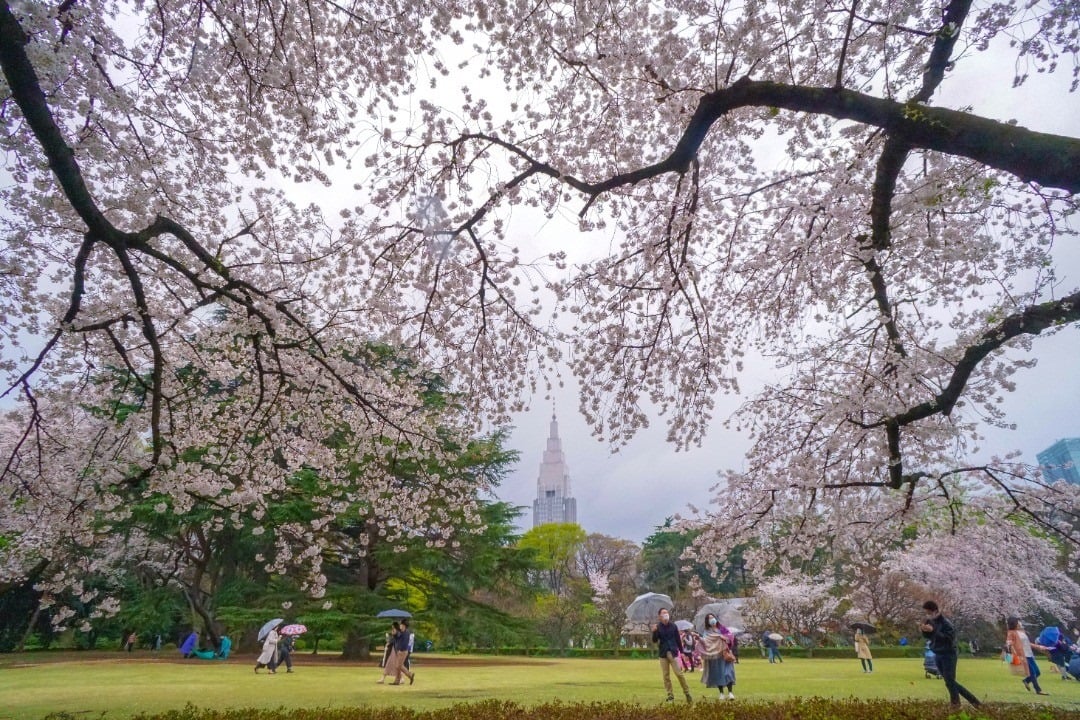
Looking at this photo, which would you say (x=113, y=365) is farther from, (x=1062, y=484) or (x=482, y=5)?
(x=1062, y=484)

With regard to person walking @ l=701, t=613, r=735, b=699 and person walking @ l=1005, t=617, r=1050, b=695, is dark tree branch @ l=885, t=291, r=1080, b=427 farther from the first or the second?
person walking @ l=1005, t=617, r=1050, b=695

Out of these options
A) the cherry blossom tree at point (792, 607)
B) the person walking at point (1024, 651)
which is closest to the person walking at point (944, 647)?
the person walking at point (1024, 651)

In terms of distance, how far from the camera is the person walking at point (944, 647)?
7438 mm

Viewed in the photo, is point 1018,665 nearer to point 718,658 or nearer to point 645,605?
point 718,658

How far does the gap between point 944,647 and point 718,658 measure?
3.16 m

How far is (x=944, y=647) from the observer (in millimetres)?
7648

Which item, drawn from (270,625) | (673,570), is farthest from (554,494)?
(270,625)

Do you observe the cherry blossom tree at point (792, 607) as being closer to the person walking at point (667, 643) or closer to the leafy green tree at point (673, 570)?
the leafy green tree at point (673, 570)

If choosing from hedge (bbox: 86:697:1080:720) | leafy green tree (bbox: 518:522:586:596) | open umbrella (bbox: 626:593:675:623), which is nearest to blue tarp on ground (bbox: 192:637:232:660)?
open umbrella (bbox: 626:593:675:623)

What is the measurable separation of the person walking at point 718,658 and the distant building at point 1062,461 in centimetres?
496

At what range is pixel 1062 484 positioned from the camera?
870 cm

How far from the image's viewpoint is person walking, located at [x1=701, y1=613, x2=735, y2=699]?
935 cm

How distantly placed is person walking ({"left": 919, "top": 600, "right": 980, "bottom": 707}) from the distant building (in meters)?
2.33

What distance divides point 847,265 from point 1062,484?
5.25 m
